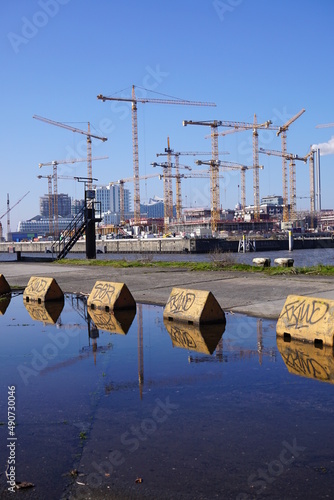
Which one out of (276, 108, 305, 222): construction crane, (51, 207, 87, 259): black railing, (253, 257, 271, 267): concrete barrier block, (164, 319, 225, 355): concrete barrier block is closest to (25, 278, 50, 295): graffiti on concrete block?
(164, 319, 225, 355): concrete barrier block

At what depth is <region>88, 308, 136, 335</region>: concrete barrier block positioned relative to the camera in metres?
10.3

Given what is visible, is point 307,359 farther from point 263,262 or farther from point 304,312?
point 263,262

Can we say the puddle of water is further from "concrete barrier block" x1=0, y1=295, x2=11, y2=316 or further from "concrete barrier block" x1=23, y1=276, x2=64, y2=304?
"concrete barrier block" x1=23, y1=276, x2=64, y2=304

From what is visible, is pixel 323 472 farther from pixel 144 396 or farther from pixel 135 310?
pixel 135 310

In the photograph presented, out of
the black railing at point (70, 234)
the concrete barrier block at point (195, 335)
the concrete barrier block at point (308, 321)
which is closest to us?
the concrete barrier block at point (308, 321)

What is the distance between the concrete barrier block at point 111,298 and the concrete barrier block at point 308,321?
15.6 feet

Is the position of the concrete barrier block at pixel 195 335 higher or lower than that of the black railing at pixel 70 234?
lower

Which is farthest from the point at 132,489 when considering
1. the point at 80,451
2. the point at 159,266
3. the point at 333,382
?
the point at 159,266

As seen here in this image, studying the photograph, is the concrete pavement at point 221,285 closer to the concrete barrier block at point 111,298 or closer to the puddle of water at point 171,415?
the concrete barrier block at point 111,298

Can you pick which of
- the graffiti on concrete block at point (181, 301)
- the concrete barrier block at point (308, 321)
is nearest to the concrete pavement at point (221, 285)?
the graffiti on concrete block at point (181, 301)

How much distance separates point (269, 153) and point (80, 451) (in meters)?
201

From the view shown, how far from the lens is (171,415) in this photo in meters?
5.18

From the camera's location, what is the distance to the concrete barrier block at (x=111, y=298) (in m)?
12.6

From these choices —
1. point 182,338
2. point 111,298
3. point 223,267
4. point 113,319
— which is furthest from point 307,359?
point 223,267
